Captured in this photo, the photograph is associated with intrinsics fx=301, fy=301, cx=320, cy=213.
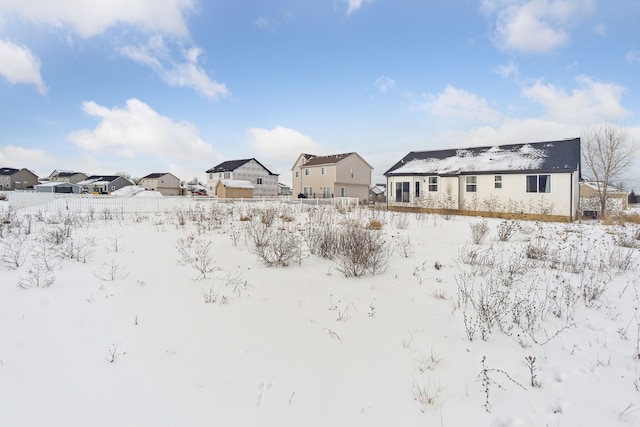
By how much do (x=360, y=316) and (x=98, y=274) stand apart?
4.56m

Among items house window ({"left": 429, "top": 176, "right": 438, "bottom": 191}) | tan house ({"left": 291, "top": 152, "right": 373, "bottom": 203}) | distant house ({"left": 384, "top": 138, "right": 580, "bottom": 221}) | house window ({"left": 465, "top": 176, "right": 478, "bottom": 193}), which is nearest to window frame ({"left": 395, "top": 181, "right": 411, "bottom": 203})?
distant house ({"left": 384, "top": 138, "right": 580, "bottom": 221})

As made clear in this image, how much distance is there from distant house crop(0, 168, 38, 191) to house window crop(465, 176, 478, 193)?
94.9 meters

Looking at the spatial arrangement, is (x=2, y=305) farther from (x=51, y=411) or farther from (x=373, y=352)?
(x=373, y=352)

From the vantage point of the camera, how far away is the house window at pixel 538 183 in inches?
672

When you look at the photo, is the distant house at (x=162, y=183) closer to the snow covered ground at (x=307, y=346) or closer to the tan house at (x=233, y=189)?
the tan house at (x=233, y=189)

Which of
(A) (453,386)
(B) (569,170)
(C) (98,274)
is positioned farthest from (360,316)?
(B) (569,170)

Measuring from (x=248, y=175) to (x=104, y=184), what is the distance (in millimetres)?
36536

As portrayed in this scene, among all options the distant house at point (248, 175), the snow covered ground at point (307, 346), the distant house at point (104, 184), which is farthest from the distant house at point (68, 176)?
the snow covered ground at point (307, 346)

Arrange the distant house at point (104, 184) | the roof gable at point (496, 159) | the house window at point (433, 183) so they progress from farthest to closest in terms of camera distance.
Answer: the distant house at point (104, 184) < the house window at point (433, 183) < the roof gable at point (496, 159)

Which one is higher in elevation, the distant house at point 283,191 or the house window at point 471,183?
the distant house at point 283,191

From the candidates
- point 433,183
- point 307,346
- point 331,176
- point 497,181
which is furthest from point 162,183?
point 307,346

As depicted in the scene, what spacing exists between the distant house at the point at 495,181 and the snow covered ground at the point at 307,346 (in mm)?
13154

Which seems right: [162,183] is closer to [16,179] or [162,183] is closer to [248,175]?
[248,175]

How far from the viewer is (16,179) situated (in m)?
72.6
